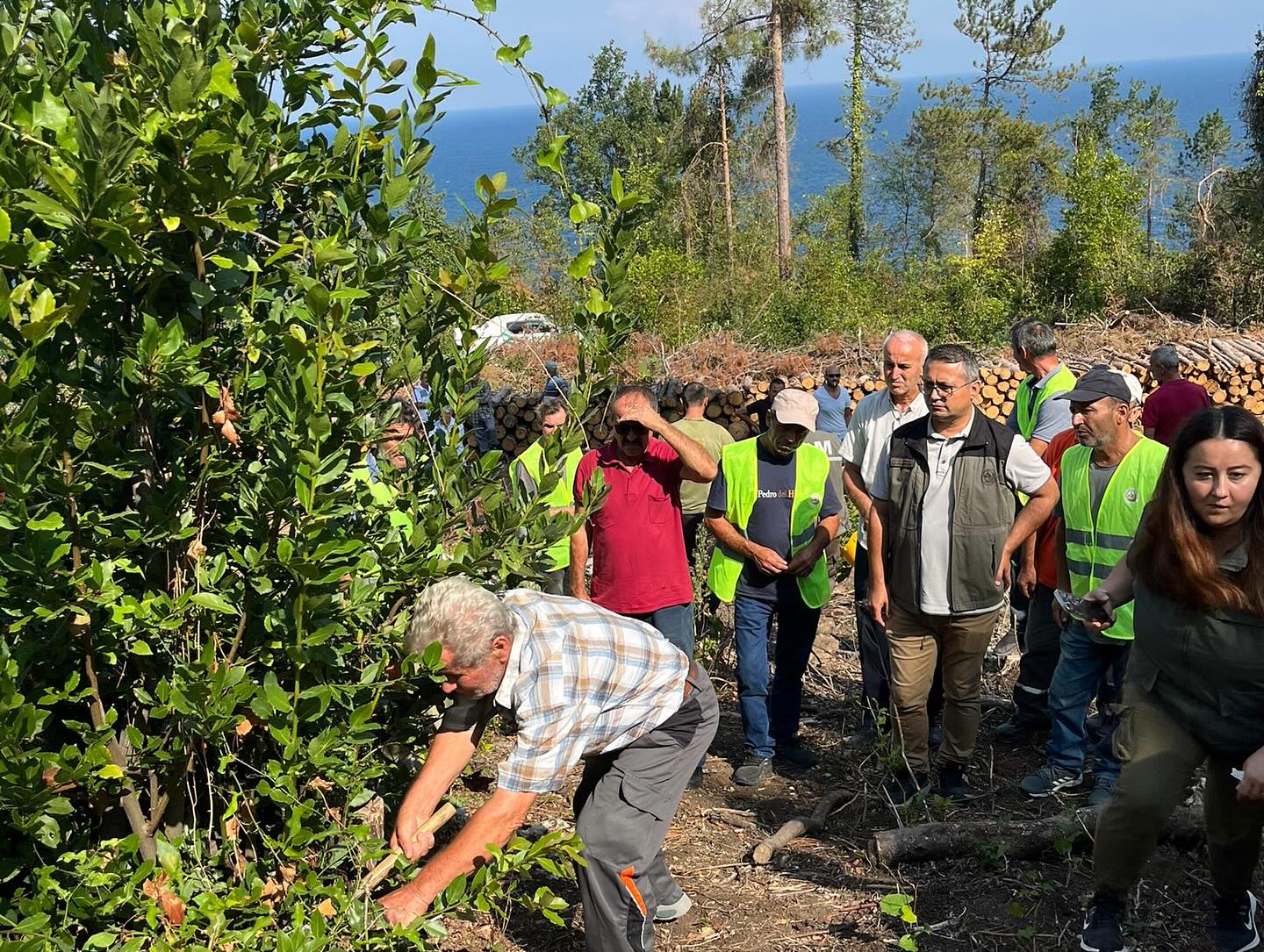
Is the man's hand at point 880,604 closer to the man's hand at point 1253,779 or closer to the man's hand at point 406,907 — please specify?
the man's hand at point 1253,779

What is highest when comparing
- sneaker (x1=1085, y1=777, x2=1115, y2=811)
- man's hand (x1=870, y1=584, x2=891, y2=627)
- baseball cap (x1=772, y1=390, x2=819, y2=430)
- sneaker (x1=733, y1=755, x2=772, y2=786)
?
baseball cap (x1=772, y1=390, x2=819, y2=430)

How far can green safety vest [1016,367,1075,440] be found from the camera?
20.4ft

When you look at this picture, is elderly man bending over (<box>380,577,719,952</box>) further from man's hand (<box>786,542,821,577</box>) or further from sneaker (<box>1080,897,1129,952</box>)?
man's hand (<box>786,542,821,577</box>)

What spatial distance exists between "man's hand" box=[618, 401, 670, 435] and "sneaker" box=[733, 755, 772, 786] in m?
1.68

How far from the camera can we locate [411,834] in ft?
9.86

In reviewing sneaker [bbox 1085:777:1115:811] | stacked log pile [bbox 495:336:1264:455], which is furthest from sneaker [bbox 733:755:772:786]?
stacked log pile [bbox 495:336:1264:455]

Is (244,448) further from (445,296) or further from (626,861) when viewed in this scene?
(626,861)

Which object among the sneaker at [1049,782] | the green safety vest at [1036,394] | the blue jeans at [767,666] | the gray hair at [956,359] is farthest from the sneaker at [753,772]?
the green safety vest at [1036,394]

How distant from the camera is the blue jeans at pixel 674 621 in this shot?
5.28 meters

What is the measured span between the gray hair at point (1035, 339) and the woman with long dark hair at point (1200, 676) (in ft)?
9.51

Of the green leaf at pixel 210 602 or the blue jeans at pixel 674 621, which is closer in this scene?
the green leaf at pixel 210 602

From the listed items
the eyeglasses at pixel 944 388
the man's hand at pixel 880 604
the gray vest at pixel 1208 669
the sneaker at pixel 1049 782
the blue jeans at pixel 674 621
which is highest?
the eyeglasses at pixel 944 388

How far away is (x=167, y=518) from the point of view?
245cm

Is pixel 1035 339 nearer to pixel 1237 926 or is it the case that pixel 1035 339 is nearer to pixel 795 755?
pixel 795 755
